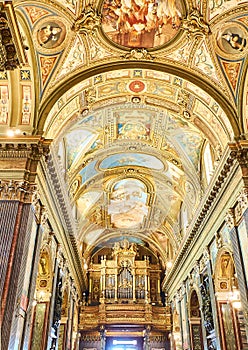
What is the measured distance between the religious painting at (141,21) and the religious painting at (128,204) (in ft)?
31.9

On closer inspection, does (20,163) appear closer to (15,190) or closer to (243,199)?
(15,190)

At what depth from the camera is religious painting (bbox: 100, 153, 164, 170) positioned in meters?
17.5

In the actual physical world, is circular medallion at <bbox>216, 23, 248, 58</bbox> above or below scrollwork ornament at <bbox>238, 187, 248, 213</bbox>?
above

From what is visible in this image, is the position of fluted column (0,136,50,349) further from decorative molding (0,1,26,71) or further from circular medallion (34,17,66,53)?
decorative molding (0,1,26,71)

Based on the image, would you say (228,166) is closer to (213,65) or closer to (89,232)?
(213,65)

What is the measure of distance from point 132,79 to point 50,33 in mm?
3218

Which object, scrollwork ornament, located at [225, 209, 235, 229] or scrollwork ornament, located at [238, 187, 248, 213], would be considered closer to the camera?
scrollwork ornament, located at [238, 187, 248, 213]

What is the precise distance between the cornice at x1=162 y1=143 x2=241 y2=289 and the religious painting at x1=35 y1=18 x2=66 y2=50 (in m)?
5.95

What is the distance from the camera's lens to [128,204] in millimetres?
22250

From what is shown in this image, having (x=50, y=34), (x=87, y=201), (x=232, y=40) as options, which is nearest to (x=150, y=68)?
(x=232, y=40)

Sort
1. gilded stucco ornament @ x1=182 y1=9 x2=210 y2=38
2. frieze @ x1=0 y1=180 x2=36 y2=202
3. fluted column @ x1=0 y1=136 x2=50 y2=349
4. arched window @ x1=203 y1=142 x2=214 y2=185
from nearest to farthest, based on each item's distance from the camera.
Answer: fluted column @ x1=0 y1=136 x2=50 y2=349 → frieze @ x1=0 y1=180 x2=36 y2=202 → gilded stucco ornament @ x1=182 y1=9 x2=210 y2=38 → arched window @ x1=203 y1=142 x2=214 y2=185

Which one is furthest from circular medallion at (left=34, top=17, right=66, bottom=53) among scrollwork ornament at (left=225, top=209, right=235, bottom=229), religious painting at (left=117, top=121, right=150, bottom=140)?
scrollwork ornament at (left=225, top=209, right=235, bottom=229)

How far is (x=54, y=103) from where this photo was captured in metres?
11.5

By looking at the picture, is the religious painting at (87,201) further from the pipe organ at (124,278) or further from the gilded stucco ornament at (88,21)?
the gilded stucco ornament at (88,21)
